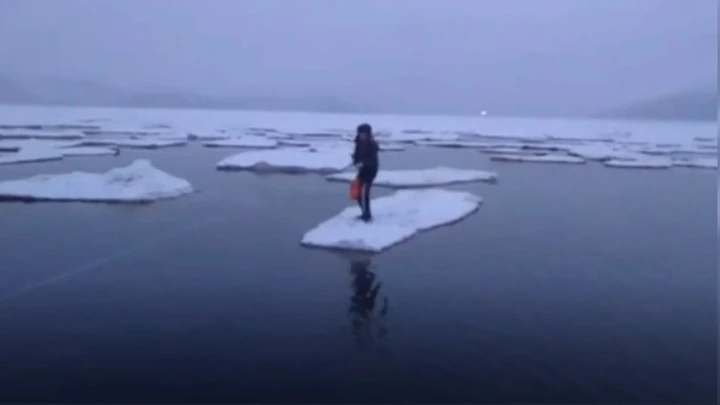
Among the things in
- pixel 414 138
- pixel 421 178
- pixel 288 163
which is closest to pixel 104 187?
pixel 288 163

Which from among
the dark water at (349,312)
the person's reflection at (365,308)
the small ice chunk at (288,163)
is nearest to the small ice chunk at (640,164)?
the small ice chunk at (288,163)

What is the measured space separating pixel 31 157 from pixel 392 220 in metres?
13.4

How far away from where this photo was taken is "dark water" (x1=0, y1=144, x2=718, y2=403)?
390 centimetres

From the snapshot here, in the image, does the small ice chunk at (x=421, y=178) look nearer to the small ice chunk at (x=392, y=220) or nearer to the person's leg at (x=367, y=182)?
the small ice chunk at (x=392, y=220)

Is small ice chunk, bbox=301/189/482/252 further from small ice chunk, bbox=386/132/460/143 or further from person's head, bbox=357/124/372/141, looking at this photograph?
small ice chunk, bbox=386/132/460/143

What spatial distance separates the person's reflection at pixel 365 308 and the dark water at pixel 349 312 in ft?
0.06

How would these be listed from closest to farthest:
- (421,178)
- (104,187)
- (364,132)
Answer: (364,132) < (104,187) < (421,178)

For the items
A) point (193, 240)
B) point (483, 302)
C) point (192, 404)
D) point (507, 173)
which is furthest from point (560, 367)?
point (507, 173)

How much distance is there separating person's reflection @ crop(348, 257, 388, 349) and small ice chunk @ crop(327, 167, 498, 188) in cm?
719

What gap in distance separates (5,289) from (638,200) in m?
11.1

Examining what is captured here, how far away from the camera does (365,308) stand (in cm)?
532

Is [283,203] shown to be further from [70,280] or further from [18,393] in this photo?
[18,393]

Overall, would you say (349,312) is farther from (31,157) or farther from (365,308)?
(31,157)

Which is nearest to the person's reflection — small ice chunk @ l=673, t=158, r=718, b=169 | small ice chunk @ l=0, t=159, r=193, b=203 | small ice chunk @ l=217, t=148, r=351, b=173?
small ice chunk @ l=0, t=159, r=193, b=203
